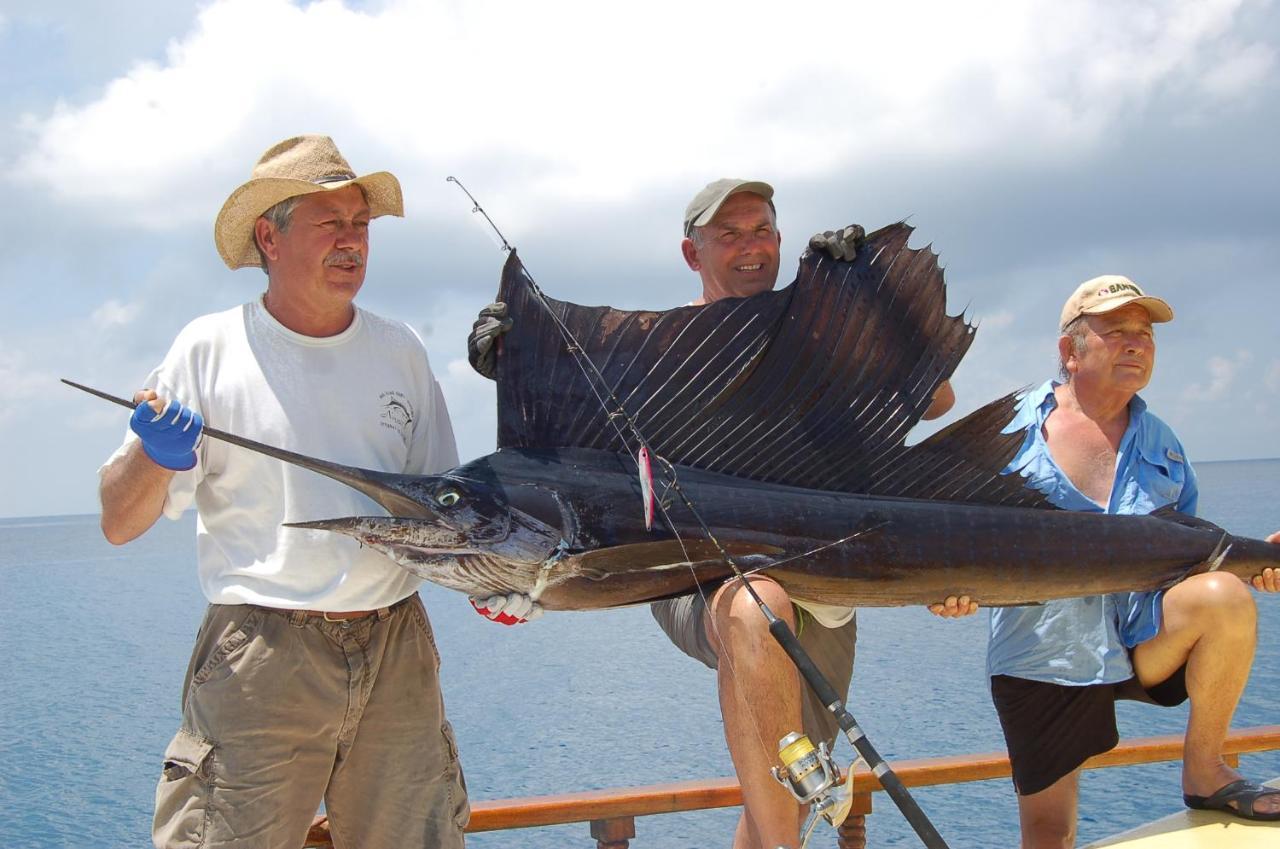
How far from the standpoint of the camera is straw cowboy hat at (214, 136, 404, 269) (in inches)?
80.4

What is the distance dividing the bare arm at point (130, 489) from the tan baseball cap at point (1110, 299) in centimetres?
221

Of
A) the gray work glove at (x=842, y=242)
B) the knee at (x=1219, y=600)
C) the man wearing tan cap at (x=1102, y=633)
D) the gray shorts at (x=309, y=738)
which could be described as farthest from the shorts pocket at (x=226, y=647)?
the knee at (x=1219, y=600)

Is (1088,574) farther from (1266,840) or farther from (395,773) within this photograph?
(395,773)

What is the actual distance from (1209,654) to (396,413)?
1973 mm

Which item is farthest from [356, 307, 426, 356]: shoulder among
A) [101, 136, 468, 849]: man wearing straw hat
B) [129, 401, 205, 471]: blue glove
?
[129, 401, 205, 471]: blue glove

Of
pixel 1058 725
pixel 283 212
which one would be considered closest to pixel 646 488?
pixel 283 212

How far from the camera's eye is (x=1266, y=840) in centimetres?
214

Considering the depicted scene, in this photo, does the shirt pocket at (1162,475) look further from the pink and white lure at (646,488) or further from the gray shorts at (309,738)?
the gray shorts at (309,738)

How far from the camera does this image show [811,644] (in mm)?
2371

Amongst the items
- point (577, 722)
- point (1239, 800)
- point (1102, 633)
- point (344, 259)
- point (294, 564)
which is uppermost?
point (344, 259)

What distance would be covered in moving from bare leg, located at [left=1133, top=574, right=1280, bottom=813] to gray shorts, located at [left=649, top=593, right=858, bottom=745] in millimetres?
751

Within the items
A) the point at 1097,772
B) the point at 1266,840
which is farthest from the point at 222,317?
the point at 1097,772

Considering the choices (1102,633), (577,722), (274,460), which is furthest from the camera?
(577,722)

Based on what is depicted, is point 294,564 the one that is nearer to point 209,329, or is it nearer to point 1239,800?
point 209,329
